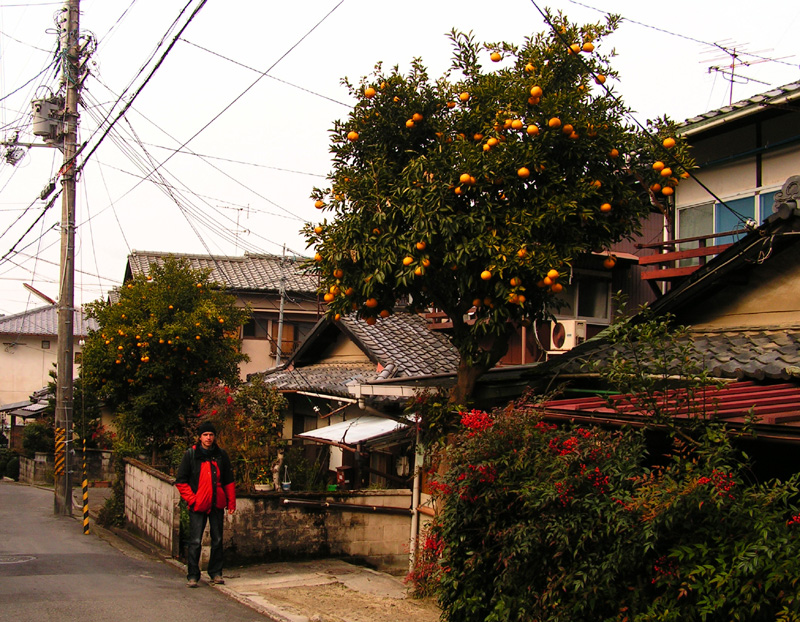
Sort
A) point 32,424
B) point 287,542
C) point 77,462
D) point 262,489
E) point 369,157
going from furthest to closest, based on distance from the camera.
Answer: point 32,424 < point 77,462 < point 262,489 < point 287,542 < point 369,157

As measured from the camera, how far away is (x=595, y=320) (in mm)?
14430

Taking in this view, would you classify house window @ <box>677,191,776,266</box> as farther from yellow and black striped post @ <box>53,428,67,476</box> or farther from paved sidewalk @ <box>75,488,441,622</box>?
yellow and black striped post @ <box>53,428,67,476</box>

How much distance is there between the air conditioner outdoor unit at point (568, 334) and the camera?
12.2 metres

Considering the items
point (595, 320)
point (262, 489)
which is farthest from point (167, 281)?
point (595, 320)

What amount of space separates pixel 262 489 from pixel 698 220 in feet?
28.4

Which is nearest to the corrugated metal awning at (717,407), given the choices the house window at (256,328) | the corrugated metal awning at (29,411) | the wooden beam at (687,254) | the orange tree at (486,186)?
the orange tree at (486,186)

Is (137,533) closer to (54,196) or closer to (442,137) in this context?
(54,196)

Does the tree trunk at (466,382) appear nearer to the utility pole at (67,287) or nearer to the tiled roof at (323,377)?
the tiled roof at (323,377)

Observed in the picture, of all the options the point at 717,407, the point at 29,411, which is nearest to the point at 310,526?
the point at 717,407

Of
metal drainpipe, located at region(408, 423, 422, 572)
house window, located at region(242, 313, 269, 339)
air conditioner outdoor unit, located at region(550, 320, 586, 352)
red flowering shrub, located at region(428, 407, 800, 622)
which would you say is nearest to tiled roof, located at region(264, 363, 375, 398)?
metal drainpipe, located at region(408, 423, 422, 572)

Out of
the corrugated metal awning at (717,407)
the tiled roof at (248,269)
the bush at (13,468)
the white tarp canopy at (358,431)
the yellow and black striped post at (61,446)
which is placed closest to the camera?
the corrugated metal awning at (717,407)

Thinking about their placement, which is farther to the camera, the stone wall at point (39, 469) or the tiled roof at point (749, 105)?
the stone wall at point (39, 469)

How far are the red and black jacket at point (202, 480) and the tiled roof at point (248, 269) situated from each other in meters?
21.4

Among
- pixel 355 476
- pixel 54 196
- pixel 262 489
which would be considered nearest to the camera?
pixel 262 489
